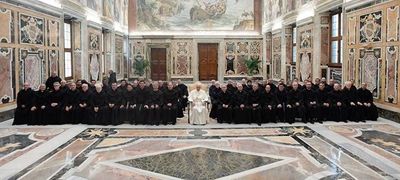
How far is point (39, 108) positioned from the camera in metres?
11.9

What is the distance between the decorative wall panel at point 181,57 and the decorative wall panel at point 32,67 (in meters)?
14.4

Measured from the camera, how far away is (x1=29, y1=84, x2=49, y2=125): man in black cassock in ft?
38.7

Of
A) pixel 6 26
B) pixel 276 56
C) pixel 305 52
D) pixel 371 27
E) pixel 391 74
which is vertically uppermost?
pixel 371 27

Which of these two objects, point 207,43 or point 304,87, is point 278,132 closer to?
point 304,87

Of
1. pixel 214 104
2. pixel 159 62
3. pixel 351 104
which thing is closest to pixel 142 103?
pixel 214 104

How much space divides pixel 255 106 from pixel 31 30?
7.37 meters

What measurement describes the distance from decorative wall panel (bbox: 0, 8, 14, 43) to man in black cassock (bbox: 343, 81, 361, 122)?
390 inches

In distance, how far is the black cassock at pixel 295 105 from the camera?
1220 cm

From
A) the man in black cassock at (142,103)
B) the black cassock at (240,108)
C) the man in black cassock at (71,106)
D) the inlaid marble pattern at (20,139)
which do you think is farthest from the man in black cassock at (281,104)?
the inlaid marble pattern at (20,139)

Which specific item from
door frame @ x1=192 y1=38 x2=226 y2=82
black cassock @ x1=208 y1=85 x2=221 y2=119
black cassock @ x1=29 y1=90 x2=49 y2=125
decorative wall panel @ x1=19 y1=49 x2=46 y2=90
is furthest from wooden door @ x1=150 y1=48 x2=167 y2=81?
black cassock @ x1=29 y1=90 x2=49 y2=125

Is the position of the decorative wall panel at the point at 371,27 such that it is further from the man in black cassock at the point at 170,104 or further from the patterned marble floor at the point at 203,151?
the man in black cassock at the point at 170,104

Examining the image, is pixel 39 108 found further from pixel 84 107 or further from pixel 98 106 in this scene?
pixel 98 106

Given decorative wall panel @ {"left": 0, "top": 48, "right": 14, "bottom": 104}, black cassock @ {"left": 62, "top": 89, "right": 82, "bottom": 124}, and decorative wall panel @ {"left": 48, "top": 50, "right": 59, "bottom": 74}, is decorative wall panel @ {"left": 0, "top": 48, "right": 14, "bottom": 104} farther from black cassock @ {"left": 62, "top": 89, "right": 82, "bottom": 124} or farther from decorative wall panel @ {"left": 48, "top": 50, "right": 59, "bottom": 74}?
decorative wall panel @ {"left": 48, "top": 50, "right": 59, "bottom": 74}

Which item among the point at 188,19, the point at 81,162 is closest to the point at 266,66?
the point at 188,19
